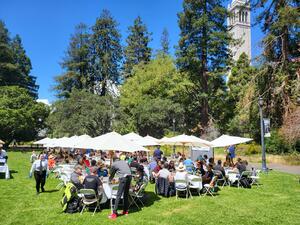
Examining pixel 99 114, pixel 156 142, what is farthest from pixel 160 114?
pixel 156 142

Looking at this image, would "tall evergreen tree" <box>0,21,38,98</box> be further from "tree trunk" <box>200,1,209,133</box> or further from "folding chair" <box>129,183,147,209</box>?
"folding chair" <box>129,183,147,209</box>

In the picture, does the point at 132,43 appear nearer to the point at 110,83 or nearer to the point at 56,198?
the point at 110,83

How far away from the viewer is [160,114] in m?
36.5

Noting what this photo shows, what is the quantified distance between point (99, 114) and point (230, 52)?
16952 millimetres

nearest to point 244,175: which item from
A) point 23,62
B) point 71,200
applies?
point 71,200

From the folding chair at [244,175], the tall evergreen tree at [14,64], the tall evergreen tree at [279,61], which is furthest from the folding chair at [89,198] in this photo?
the tall evergreen tree at [14,64]

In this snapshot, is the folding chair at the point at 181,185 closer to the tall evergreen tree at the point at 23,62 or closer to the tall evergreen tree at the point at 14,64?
the tall evergreen tree at the point at 14,64

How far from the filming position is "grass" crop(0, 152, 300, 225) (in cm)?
820

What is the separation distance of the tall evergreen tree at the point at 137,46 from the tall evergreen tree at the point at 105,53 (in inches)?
88.9

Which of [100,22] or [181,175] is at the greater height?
[100,22]

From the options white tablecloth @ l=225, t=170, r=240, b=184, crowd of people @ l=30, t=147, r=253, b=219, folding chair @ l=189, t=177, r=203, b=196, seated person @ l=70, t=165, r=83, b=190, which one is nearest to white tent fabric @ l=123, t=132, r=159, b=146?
crowd of people @ l=30, t=147, r=253, b=219

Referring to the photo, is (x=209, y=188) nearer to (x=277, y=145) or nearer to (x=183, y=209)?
Answer: (x=183, y=209)

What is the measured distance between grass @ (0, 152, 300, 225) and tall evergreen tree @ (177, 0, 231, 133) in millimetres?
23350

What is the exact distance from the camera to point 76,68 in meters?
50.2
